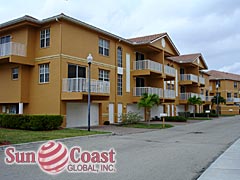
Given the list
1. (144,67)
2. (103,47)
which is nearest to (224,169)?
(103,47)

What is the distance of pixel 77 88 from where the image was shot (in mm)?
20812

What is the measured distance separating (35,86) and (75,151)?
1315cm

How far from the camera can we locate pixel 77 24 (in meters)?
22.9

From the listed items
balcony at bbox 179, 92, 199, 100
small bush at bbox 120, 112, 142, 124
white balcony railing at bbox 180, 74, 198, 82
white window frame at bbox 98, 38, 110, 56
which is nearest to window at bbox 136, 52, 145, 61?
white window frame at bbox 98, 38, 110, 56

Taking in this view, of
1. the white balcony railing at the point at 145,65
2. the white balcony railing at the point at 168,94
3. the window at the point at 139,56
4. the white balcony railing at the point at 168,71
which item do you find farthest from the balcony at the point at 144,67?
the white balcony railing at the point at 168,94

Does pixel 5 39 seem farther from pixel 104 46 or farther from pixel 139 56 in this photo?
pixel 139 56

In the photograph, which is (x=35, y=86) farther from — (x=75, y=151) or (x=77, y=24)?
(x=75, y=151)

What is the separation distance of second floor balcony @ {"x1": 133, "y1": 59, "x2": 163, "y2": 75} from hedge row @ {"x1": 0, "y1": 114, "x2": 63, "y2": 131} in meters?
12.7

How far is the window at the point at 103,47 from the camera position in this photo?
25.7 metres

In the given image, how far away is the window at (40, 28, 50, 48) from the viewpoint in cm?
2262

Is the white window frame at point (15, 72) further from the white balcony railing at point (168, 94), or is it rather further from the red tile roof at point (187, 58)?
the red tile roof at point (187, 58)

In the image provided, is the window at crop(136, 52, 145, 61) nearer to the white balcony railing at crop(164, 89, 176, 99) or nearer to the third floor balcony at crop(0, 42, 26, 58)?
the white balcony railing at crop(164, 89, 176, 99)

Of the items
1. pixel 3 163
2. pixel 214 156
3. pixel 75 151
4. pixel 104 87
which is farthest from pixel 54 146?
pixel 104 87

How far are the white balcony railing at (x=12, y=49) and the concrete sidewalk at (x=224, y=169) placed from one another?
1776 centimetres
